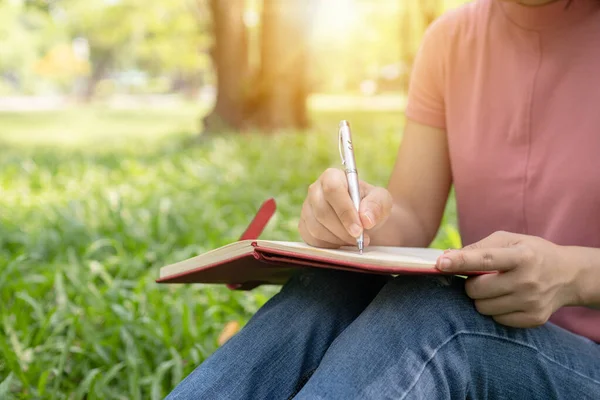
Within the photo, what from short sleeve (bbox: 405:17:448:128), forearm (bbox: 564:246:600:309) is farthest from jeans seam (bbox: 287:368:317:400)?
short sleeve (bbox: 405:17:448:128)

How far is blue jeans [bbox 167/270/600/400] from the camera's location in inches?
41.8

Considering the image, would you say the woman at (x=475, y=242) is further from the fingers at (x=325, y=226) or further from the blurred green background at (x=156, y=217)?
the blurred green background at (x=156, y=217)

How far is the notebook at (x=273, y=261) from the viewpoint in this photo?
1.05 metres

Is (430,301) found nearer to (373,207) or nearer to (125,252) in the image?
(373,207)

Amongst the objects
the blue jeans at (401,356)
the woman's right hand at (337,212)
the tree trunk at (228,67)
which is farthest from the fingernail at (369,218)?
the tree trunk at (228,67)

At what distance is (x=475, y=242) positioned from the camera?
4.64 feet

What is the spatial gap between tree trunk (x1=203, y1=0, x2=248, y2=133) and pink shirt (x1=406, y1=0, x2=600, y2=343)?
6600 millimetres

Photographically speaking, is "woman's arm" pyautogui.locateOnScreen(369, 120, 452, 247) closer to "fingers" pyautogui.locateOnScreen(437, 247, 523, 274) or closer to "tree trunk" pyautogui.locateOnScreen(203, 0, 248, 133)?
"fingers" pyautogui.locateOnScreen(437, 247, 523, 274)

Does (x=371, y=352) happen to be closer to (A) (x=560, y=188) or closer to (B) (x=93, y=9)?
(A) (x=560, y=188)

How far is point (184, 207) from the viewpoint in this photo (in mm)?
3732

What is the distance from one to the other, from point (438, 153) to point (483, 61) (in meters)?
0.23

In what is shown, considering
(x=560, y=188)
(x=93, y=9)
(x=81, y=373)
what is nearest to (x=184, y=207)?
(x=81, y=373)

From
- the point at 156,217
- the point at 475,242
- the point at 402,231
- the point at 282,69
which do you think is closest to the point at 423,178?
the point at 402,231

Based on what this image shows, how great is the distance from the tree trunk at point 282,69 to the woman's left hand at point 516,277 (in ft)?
22.7
